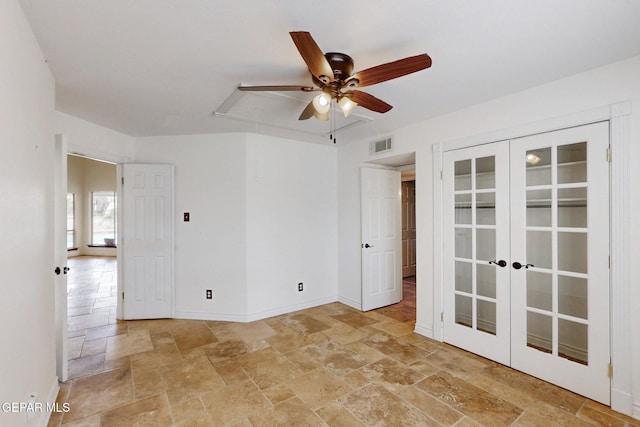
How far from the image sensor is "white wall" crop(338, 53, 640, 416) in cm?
202

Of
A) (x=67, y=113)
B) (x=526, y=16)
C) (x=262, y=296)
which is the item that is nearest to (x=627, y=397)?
(x=526, y=16)

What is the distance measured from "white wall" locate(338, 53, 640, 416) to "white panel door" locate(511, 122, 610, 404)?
0.52ft

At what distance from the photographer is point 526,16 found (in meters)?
1.57

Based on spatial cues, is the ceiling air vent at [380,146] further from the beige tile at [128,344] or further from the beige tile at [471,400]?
the beige tile at [128,344]

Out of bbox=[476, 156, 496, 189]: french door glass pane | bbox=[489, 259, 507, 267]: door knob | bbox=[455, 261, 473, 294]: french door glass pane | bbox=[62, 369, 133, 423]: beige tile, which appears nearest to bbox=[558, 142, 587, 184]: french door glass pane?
bbox=[476, 156, 496, 189]: french door glass pane

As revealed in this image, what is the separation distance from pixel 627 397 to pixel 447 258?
1.58 meters

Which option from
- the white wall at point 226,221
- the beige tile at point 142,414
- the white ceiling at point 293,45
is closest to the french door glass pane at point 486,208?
the white ceiling at point 293,45

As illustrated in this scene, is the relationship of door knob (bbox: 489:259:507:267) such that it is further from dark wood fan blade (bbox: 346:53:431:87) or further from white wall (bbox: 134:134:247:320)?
white wall (bbox: 134:134:247:320)

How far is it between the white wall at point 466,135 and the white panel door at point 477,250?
207 mm

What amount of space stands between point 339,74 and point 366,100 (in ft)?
1.00

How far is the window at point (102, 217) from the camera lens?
899cm

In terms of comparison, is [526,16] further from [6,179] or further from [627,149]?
[6,179]

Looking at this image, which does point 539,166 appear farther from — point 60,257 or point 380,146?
point 60,257

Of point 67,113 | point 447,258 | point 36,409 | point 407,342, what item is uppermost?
point 67,113
